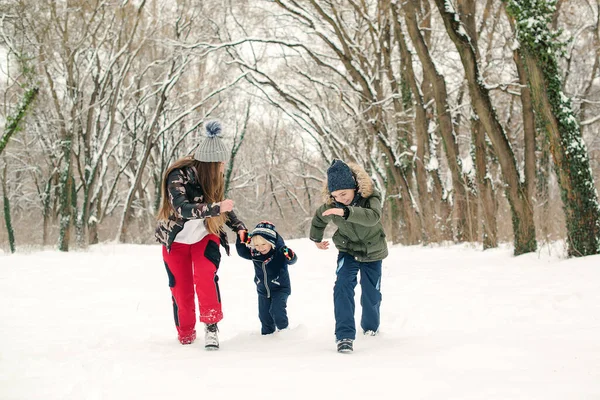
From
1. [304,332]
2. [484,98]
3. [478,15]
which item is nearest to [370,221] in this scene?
[304,332]

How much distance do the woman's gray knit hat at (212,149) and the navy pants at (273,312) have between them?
3.85ft

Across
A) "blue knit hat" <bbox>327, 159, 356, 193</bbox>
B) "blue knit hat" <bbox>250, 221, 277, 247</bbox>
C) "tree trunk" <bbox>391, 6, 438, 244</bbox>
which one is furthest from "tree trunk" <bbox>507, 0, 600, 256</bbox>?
"tree trunk" <bbox>391, 6, 438, 244</bbox>

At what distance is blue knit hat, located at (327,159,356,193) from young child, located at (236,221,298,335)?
2.34 feet

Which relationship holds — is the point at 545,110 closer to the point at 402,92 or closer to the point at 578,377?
the point at 578,377

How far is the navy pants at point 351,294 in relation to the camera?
12.0ft

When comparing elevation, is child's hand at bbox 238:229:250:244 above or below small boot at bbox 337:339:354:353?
above

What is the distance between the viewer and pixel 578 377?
8.55 ft

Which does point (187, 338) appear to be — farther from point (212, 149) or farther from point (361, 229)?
point (361, 229)

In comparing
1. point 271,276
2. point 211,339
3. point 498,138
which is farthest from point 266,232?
point 498,138

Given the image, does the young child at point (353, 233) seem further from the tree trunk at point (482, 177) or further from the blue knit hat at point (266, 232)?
the tree trunk at point (482, 177)

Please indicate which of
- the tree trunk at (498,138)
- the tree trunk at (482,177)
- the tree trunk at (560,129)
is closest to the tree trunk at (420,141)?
the tree trunk at (482,177)

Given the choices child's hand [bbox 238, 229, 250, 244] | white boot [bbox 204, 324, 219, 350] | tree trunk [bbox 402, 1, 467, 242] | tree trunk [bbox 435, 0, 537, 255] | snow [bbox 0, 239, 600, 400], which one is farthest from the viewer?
tree trunk [bbox 402, 1, 467, 242]

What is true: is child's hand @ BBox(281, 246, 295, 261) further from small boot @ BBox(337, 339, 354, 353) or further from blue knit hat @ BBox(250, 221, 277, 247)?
small boot @ BBox(337, 339, 354, 353)

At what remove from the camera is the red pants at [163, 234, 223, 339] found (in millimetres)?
3955
